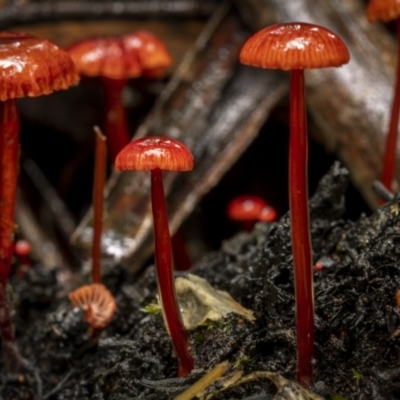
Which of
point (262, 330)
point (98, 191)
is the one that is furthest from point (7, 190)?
point (262, 330)

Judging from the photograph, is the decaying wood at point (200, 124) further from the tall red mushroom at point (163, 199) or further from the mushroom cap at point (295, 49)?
the mushroom cap at point (295, 49)

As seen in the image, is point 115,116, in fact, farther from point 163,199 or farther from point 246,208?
point 163,199

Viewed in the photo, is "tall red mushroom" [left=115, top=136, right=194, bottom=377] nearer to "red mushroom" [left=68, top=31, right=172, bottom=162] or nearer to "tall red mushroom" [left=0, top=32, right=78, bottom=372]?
"tall red mushroom" [left=0, top=32, right=78, bottom=372]

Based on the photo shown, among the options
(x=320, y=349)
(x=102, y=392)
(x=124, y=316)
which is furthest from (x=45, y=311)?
(x=320, y=349)

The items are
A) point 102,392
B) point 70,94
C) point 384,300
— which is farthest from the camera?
point 70,94

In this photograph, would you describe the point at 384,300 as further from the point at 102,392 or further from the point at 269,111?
the point at 269,111

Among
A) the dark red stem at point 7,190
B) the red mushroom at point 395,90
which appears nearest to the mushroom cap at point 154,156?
the dark red stem at point 7,190
